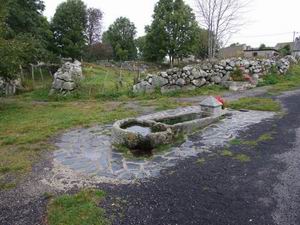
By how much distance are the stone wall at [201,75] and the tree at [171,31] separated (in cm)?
1734

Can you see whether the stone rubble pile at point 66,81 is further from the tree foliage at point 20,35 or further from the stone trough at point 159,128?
the stone trough at point 159,128

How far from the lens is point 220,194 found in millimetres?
4234

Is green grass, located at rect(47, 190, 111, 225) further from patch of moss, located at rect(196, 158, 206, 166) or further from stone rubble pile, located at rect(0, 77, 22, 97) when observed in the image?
stone rubble pile, located at rect(0, 77, 22, 97)

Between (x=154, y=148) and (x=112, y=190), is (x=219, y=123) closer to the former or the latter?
(x=154, y=148)

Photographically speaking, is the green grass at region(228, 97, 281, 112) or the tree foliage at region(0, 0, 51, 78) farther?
the tree foliage at region(0, 0, 51, 78)

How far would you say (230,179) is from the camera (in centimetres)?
474

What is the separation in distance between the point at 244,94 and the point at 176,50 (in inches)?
824

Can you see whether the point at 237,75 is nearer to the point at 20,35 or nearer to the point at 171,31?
the point at 20,35

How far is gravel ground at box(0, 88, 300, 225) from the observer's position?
367 cm

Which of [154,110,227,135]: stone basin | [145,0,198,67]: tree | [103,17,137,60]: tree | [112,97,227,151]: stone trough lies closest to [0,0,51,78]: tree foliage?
[112,97,227,151]: stone trough

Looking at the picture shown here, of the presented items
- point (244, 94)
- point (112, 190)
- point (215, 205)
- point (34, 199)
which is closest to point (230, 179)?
point (215, 205)

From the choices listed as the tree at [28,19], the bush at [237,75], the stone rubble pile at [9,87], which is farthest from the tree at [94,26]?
the bush at [237,75]

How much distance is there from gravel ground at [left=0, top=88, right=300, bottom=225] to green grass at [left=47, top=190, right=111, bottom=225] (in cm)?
13

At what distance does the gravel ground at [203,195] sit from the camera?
12.0ft
